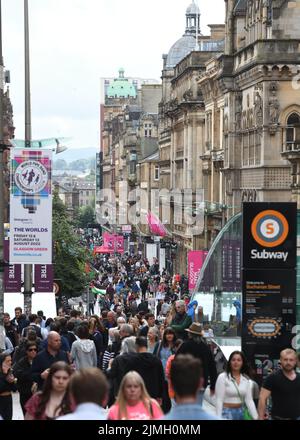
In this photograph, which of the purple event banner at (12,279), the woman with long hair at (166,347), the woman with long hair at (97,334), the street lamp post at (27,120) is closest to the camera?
the woman with long hair at (166,347)

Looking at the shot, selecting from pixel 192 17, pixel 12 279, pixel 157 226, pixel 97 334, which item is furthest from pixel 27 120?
pixel 192 17

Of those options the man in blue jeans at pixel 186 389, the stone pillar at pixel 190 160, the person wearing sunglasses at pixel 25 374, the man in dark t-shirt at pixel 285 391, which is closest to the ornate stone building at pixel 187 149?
the stone pillar at pixel 190 160

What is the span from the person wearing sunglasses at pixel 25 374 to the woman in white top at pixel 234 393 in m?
2.28

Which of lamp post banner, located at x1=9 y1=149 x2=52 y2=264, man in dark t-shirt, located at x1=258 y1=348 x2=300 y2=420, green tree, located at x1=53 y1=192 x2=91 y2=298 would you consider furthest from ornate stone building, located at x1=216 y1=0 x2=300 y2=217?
man in dark t-shirt, located at x1=258 y1=348 x2=300 y2=420

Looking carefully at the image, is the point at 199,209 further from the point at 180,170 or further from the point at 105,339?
the point at 105,339

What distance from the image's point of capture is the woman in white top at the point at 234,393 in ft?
39.3

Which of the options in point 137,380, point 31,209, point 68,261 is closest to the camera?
point 137,380

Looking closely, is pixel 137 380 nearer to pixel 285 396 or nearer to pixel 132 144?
pixel 285 396

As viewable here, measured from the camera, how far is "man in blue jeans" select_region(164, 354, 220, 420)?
753 cm

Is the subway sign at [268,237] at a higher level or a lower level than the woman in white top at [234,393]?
higher

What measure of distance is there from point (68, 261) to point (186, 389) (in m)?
48.5

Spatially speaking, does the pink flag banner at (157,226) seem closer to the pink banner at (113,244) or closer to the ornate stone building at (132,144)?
the pink banner at (113,244)

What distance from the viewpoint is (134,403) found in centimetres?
938
